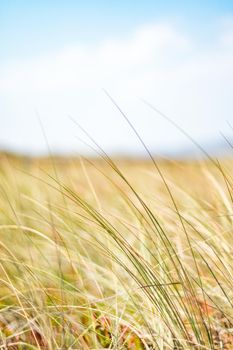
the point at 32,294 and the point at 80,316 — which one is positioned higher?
the point at 32,294

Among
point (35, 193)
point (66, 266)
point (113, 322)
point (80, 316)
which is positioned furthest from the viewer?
point (35, 193)

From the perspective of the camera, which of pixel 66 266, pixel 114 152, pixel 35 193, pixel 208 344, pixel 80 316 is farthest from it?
pixel 114 152

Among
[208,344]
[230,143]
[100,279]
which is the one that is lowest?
[208,344]

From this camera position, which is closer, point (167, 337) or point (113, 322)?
point (167, 337)

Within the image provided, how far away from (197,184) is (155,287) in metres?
3.67

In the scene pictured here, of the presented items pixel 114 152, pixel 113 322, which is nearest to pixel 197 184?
pixel 114 152

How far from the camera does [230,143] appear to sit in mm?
1325

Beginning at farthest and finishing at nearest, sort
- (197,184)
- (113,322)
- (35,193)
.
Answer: (197,184) → (35,193) → (113,322)

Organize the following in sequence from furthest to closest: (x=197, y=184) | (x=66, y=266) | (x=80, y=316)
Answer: (x=197, y=184)
(x=66, y=266)
(x=80, y=316)

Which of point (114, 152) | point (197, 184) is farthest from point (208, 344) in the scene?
point (114, 152)

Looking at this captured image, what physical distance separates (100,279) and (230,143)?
62 cm

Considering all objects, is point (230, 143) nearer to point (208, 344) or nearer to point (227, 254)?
point (227, 254)

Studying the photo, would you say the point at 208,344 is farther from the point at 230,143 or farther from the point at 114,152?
the point at 114,152

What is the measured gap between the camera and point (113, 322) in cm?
130
